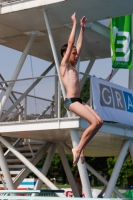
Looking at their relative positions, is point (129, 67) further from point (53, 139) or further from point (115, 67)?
point (53, 139)

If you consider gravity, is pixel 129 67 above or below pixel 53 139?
above

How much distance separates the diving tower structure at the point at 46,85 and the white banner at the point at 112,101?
33cm

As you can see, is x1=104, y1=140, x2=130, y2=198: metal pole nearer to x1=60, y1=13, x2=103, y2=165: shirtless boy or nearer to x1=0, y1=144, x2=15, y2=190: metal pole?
x1=0, y1=144, x2=15, y2=190: metal pole

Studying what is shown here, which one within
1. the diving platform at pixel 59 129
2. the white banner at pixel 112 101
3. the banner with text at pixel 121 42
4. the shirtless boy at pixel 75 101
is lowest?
the shirtless boy at pixel 75 101

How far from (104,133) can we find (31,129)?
2.76 metres

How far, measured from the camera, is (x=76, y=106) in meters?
7.87

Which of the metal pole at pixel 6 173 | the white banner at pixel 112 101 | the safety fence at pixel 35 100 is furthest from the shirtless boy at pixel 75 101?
the metal pole at pixel 6 173

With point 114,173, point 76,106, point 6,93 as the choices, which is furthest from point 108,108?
point 76,106

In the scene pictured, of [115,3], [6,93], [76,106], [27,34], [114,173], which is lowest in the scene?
[76,106]

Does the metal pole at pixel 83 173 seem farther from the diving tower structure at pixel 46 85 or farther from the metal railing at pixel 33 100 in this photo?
the metal railing at pixel 33 100

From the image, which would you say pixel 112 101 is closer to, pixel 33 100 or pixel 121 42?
pixel 33 100

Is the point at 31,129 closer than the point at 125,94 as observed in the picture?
Yes

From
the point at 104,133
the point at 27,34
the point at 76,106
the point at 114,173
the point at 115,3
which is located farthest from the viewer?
the point at 27,34

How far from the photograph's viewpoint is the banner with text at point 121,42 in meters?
21.6
